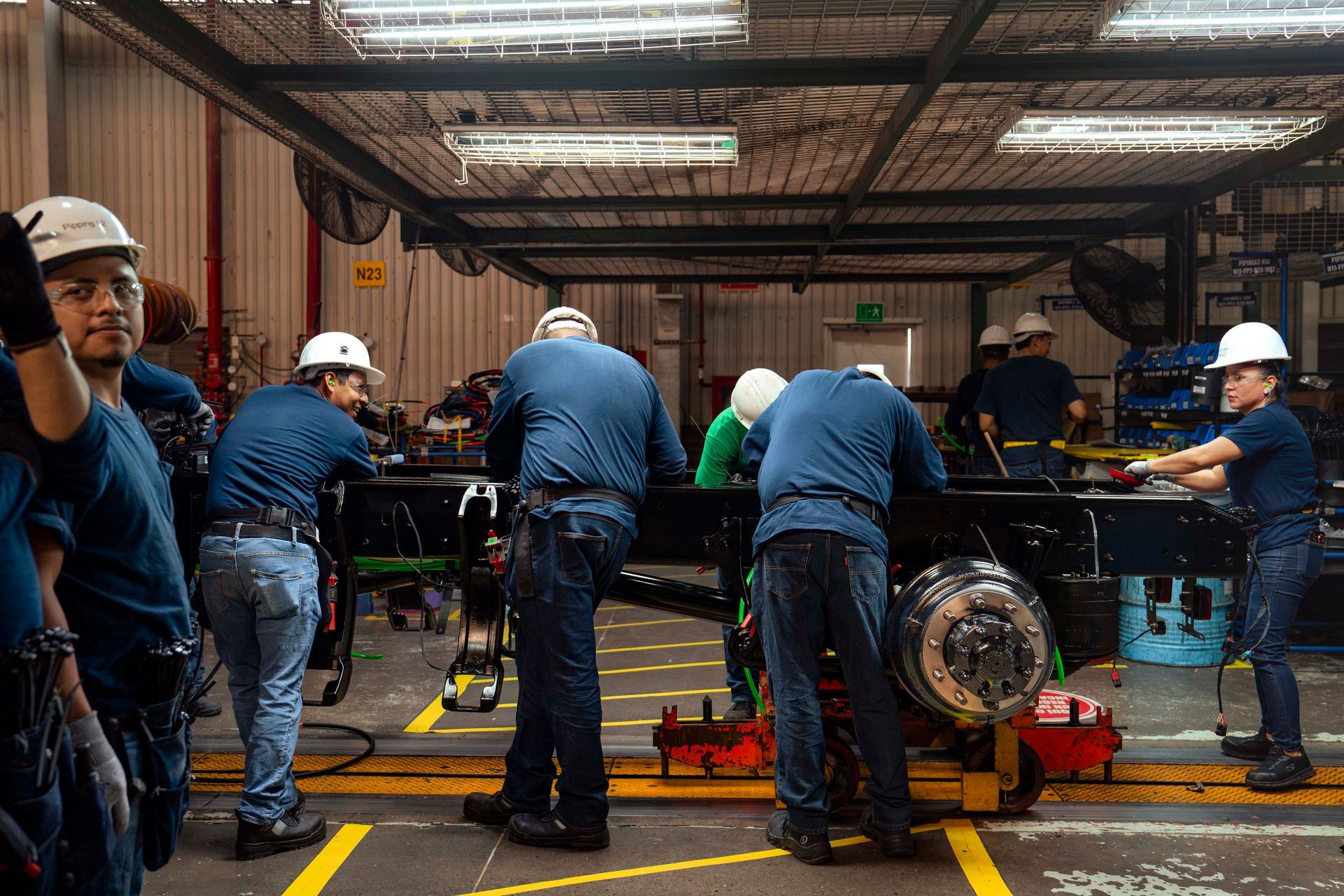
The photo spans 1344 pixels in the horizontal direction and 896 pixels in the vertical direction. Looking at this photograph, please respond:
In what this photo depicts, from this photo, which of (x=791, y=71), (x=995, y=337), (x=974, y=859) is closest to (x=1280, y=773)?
(x=974, y=859)

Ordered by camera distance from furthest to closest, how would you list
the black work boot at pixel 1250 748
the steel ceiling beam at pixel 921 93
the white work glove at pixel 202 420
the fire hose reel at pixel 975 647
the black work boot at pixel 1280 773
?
the black work boot at pixel 1250 748 < the black work boot at pixel 1280 773 < the steel ceiling beam at pixel 921 93 < the white work glove at pixel 202 420 < the fire hose reel at pixel 975 647

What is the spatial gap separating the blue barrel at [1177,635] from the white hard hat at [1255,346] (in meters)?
1.99

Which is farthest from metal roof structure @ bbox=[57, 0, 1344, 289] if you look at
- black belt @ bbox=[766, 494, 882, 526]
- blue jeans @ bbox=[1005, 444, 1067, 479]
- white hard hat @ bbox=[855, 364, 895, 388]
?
black belt @ bbox=[766, 494, 882, 526]

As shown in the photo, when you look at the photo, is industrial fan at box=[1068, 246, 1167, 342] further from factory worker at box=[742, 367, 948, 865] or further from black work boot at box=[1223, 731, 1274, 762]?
factory worker at box=[742, 367, 948, 865]

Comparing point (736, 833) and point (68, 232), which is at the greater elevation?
point (68, 232)

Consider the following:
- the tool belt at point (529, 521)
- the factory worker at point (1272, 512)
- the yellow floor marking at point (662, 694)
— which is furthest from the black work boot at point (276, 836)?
the factory worker at point (1272, 512)

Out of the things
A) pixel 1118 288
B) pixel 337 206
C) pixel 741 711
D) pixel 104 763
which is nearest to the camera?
pixel 104 763

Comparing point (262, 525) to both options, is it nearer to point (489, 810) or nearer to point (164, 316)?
point (489, 810)

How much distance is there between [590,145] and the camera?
5.62m

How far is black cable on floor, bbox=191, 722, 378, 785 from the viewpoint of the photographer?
4.07 meters

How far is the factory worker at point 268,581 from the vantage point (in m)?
3.31

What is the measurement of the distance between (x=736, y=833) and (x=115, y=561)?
2542mm

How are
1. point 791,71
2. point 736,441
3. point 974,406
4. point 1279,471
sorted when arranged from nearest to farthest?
point 1279,471 → point 736,441 → point 791,71 → point 974,406

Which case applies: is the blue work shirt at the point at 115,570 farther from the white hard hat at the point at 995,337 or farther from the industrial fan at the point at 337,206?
the white hard hat at the point at 995,337
